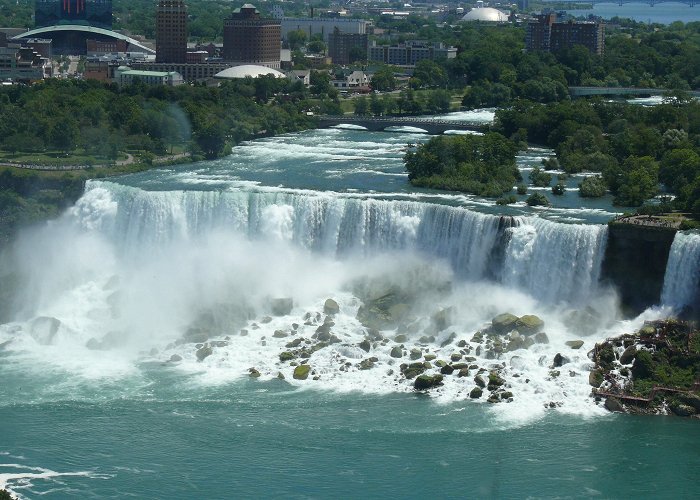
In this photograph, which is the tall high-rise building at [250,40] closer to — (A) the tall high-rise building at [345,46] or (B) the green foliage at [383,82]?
(A) the tall high-rise building at [345,46]

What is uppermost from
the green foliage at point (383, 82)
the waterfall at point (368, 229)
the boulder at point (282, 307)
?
the green foliage at point (383, 82)

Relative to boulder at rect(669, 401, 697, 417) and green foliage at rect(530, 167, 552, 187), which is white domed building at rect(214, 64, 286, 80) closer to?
green foliage at rect(530, 167, 552, 187)

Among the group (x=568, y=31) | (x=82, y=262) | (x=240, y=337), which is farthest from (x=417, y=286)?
(x=568, y=31)

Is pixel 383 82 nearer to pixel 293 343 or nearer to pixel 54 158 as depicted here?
pixel 54 158

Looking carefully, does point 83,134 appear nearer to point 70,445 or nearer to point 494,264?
point 494,264

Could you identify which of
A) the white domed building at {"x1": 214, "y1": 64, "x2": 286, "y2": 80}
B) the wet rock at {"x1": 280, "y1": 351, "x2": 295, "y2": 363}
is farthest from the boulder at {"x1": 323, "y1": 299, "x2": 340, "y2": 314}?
the white domed building at {"x1": 214, "y1": 64, "x2": 286, "y2": 80}

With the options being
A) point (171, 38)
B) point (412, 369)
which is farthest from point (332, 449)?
point (171, 38)

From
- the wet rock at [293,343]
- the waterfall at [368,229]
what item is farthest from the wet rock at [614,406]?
the wet rock at [293,343]
